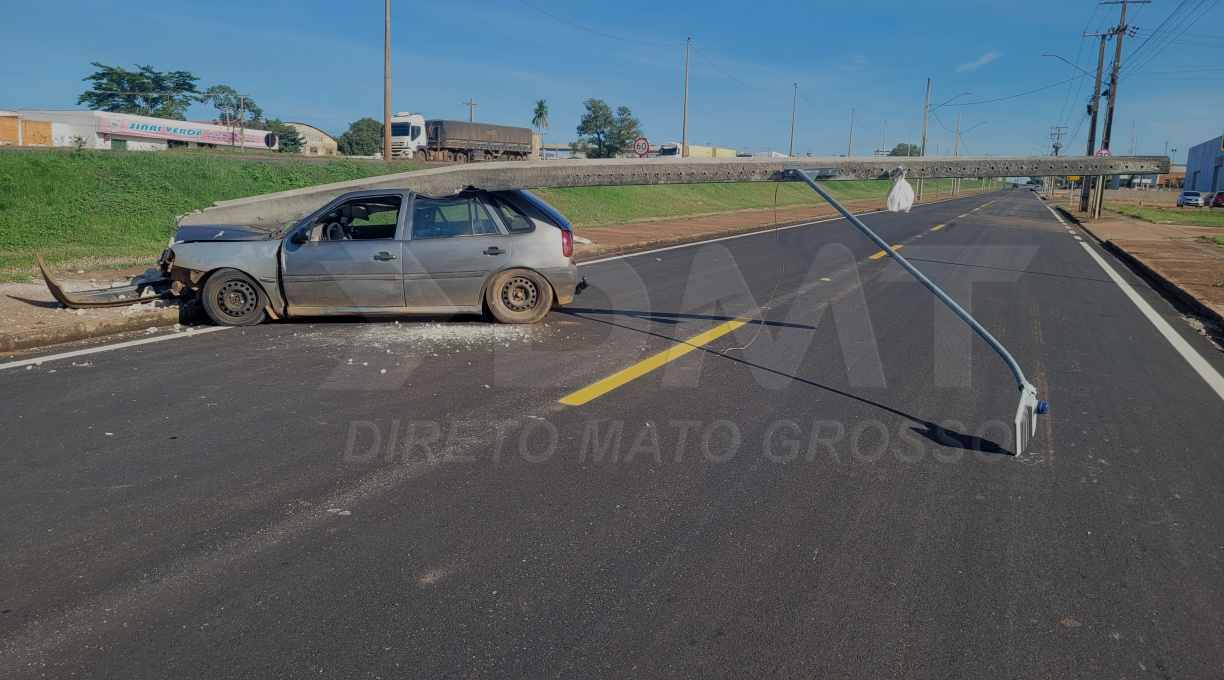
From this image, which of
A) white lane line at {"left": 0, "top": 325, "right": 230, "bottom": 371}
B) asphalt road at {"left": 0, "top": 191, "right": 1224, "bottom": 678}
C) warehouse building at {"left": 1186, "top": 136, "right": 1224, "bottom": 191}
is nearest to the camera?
asphalt road at {"left": 0, "top": 191, "right": 1224, "bottom": 678}

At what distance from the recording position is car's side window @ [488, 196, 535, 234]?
28.7 feet

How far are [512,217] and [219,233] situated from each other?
3135mm

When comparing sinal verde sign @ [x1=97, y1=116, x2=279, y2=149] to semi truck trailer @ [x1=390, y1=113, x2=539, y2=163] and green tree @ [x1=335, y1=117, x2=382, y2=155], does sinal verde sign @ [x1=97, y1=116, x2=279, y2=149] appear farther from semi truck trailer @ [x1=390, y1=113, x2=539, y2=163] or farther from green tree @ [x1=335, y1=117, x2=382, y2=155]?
green tree @ [x1=335, y1=117, x2=382, y2=155]

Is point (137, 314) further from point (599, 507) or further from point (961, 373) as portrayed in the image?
point (961, 373)

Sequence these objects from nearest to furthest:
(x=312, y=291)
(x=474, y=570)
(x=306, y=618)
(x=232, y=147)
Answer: (x=306, y=618)
(x=474, y=570)
(x=312, y=291)
(x=232, y=147)

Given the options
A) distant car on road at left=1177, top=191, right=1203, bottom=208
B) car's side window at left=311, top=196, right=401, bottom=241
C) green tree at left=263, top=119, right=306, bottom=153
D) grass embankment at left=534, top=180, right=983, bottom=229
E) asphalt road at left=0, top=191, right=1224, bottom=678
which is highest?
green tree at left=263, top=119, right=306, bottom=153

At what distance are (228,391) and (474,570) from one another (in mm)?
3558

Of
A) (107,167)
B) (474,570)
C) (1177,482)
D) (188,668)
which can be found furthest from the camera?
(107,167)

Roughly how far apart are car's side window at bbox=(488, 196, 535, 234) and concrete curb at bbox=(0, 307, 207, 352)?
3.54m

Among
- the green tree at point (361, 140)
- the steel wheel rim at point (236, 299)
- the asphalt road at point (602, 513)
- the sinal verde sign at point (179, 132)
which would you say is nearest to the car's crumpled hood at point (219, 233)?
the steel wheel rim at point (236, 299)

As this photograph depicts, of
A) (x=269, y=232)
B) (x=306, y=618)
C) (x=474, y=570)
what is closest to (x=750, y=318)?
(x=269, y=232)

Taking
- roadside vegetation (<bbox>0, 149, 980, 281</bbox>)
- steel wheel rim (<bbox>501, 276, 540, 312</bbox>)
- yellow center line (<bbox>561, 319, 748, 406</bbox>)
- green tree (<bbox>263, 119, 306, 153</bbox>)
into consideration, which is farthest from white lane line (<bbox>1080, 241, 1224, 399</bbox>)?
green tree (<bbox>263, 119, 306, 153</bbox>)

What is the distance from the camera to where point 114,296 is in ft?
29.4

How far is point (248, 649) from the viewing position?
292 cm
